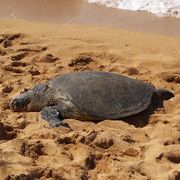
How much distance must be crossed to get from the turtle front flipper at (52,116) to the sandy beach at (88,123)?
51mm

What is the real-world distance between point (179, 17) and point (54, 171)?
15.9 feet

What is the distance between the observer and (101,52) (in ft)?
16.6

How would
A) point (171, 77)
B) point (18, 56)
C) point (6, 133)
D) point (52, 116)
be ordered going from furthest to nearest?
point (18, 56) < point (171, 77) < point (52, 116) < point (6, 133)

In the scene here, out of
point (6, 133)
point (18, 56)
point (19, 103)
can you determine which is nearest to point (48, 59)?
point (18, 56)

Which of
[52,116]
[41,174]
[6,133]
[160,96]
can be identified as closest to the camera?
[41,174]

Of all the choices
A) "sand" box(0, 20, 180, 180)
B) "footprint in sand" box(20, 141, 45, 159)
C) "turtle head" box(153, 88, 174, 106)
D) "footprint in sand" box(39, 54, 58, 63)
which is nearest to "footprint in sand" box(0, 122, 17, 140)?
"sand" box(0, 20, 180, 180)

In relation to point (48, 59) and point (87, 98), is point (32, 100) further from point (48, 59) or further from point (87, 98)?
point (48, 59)

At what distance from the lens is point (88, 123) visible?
359 centimetres

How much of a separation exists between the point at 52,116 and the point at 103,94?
0.46 m

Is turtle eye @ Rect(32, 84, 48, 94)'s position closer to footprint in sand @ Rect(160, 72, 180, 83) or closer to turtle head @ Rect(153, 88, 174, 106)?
turtle head @ Rect(153, 88, 174, 106)

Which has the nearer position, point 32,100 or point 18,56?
point 32,100

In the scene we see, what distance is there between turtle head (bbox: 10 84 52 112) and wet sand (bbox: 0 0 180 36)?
2814 mm

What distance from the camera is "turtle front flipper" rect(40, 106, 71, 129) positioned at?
349 centimetres

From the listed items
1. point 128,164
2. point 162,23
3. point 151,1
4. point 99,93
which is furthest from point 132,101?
point 151,1
